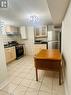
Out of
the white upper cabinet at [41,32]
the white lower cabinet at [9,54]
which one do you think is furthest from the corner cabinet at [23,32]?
the white lower cabinet at [9,54]

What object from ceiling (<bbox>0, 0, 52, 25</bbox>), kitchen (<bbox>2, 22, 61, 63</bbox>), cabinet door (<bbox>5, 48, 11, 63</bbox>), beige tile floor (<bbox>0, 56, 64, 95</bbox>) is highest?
ceiling (<bbox>0, 0, 52, 25</bbox>)

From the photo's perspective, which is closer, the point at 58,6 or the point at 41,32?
the point at 58,6

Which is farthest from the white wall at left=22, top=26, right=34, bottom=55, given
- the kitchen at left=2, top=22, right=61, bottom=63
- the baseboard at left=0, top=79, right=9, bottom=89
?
the baseboard at left=0, top=79, right=9, bottom=89

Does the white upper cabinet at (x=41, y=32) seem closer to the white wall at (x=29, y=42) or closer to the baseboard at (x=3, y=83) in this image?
the white wall at (x=29, y=42)

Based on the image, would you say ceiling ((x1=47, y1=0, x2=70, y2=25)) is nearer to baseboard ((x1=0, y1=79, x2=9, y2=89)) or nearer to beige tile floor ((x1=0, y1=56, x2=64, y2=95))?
beige tile floor ((x1=0, y1=56, x2=64, y2=95))

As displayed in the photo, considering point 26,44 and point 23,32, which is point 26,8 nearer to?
point 23,32

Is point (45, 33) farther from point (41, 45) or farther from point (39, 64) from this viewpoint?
point (39, 64)

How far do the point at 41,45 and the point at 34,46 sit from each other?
591 mm

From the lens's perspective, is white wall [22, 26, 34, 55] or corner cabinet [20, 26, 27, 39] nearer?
corner cabinet [20, 26, 27, 39]

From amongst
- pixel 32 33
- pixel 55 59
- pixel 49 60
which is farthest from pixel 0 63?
pixel 32 33

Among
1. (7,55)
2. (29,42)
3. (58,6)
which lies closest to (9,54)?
(7,55)

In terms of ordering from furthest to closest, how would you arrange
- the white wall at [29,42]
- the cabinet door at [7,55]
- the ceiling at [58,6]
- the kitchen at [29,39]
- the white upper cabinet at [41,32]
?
the white wall at [29,42] < the white upper cabinet at [41,32] < the kitchen at [29,39] < the cabinet door at [7,55] < the ceiling at [58,6]

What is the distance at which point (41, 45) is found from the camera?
5.96 m

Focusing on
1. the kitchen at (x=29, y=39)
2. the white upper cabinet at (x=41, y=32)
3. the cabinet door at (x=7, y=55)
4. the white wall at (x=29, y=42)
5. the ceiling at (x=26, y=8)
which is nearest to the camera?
the ceiling at (x=26, y=8)
